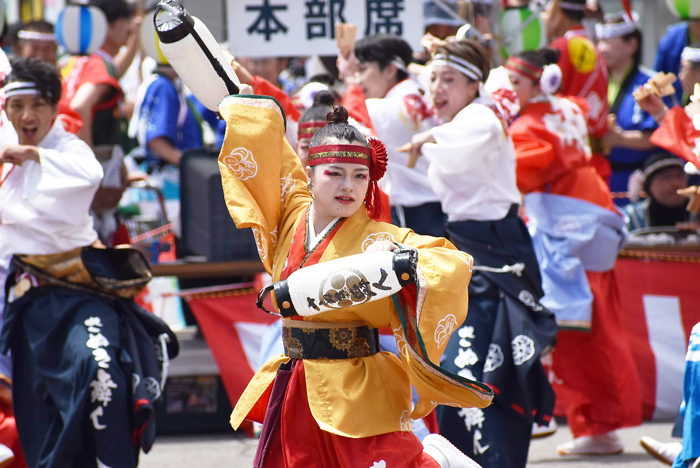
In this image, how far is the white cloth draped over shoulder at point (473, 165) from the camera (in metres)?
3.74

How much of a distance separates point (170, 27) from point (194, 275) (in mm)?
2588

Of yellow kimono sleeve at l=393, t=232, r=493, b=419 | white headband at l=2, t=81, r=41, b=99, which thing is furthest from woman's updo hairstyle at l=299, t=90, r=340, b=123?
yellow kimono sleeve at l=393, t=232, r=493, b=419

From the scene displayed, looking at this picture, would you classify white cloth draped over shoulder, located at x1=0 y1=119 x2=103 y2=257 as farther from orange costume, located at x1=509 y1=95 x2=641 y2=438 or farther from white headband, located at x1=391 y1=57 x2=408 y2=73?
orange costume, located at x1=509 y1=95 x2=641 y2=438

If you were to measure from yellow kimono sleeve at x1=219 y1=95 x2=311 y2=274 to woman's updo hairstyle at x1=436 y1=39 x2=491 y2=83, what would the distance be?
1.20 m

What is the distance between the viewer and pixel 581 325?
4602mm

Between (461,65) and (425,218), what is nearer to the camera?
(461,65)

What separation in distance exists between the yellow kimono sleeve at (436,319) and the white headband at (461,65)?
1.39m

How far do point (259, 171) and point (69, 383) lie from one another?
132 centimetres

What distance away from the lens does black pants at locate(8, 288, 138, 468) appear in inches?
141

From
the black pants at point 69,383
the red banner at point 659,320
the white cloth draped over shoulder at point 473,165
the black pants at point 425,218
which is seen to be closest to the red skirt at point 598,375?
the red banner at point 659,320

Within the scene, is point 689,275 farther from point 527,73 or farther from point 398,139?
point 398,139

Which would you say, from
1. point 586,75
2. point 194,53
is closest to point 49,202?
point 194,53

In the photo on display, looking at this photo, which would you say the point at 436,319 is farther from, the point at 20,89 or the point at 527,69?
the point at 527,69

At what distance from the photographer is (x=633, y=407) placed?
4.69 m
